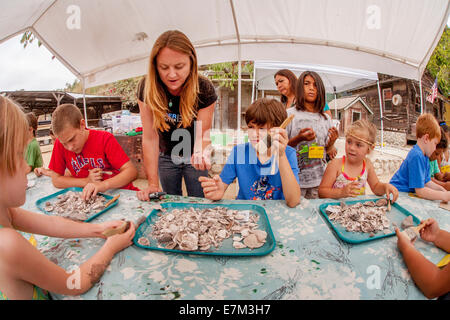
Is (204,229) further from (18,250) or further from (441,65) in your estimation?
(441,65)

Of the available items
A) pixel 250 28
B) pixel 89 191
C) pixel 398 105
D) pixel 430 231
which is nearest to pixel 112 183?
pixel 89 191

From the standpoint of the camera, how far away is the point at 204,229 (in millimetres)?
917

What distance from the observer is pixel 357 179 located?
1.52 metres

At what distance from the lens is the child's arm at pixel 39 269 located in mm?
536

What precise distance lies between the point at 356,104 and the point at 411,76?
2.89 meters

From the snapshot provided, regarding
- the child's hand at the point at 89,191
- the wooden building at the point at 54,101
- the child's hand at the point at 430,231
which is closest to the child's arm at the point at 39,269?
the child's hand at the point at 89,191

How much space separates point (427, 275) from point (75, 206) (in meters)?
1.45

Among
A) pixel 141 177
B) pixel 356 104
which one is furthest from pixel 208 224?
pixel 356 104

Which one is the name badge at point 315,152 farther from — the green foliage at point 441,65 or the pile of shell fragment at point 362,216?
the green foliage at point 441,65

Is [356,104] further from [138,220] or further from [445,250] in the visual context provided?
[138,220]

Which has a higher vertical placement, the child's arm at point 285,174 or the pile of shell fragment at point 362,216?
the child's arm at point 285,174

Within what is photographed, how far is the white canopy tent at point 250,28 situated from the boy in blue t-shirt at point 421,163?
120 cm

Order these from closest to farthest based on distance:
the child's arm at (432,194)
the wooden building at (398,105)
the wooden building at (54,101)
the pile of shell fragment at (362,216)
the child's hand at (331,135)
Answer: the pile of shell fragment at (362,216)
the child's arm at (432,194)
the child's hand at (331,135)
the wooden building at (398,105)
the wooden building at (54,101)

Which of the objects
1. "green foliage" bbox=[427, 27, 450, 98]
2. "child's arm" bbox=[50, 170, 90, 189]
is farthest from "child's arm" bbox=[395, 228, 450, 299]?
"green foliage" bbox=[427, 27, 450, 98]
